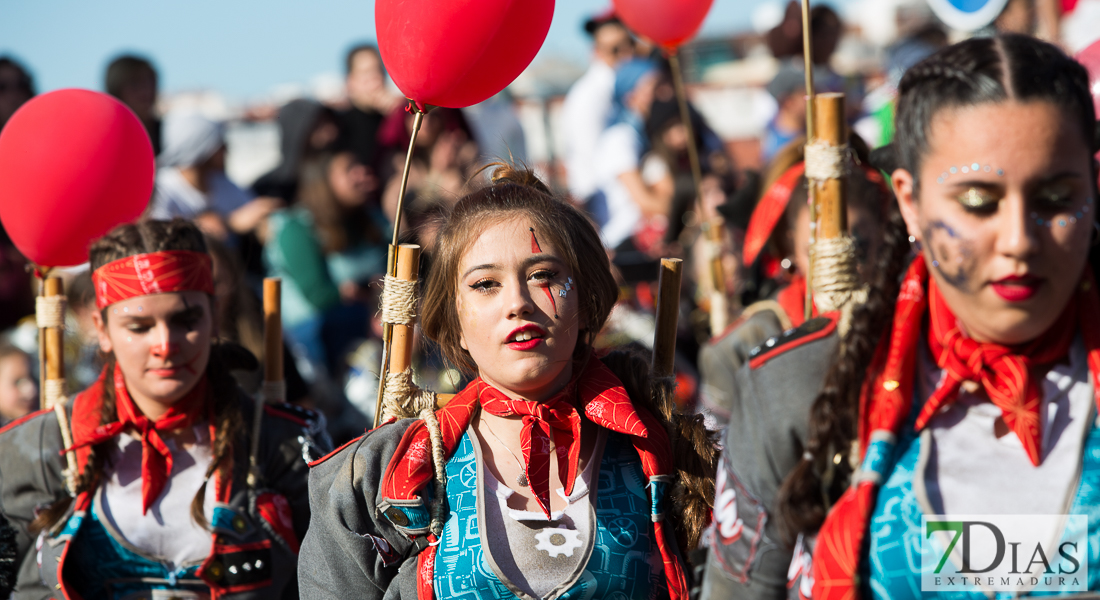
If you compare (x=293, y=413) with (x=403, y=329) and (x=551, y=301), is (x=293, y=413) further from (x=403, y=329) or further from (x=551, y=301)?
(x=551, y=301)

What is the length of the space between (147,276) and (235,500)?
0.70 m

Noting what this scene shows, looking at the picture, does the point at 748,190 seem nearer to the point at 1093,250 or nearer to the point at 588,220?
→ the point at 588,220

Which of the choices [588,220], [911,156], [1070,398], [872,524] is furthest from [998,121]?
[588,220]

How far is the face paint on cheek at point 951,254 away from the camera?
1635 mm

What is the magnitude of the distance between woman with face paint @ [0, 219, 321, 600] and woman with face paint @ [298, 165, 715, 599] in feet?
2.46

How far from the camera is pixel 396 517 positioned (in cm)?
232

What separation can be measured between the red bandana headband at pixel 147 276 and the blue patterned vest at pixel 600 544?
121cm

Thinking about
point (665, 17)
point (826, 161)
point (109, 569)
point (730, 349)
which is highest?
point (665, 17)

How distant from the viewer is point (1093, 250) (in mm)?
1774

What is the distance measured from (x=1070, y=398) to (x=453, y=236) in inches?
54.2

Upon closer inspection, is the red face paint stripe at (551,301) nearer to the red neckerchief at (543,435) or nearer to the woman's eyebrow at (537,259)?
the woman's eyebrow at (537,259)

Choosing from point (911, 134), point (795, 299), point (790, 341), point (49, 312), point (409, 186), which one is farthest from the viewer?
point (409, 186)

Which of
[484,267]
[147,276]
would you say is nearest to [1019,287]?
[484,267]

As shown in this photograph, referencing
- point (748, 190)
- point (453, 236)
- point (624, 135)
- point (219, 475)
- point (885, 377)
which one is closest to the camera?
point (885, 377)
